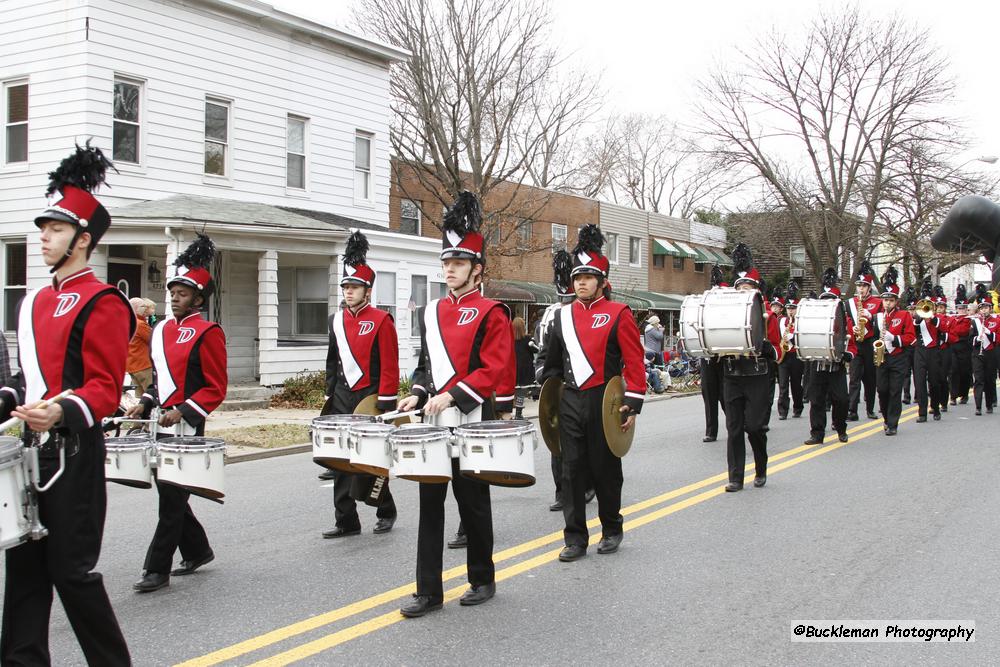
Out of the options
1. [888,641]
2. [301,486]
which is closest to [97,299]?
[888,641]

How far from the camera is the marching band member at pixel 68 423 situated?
12.4ft

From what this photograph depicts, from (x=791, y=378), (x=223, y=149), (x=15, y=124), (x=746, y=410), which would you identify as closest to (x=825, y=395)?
(x=791, y=378)

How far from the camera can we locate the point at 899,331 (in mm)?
14211

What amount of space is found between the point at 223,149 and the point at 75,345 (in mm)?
15959

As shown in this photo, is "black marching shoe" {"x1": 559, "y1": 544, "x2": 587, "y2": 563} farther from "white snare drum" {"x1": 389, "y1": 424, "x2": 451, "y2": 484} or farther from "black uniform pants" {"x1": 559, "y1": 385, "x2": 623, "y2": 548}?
"white snare drum" {"x1": 389, "y1": 424, "x2": 451, "y2": 484}

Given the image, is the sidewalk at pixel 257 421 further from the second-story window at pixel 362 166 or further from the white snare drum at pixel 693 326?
the second-story window at pixel 362 166

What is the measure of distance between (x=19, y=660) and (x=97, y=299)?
4.88 ft

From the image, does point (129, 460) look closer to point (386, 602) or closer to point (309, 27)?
point (386, 602)

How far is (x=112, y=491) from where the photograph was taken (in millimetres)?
9492

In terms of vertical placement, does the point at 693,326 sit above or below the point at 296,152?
below

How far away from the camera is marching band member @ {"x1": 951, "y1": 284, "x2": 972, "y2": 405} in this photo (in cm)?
1719

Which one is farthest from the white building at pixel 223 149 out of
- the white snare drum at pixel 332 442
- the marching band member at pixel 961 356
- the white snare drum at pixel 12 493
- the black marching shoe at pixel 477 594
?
the white snare drum at pixel 12 493

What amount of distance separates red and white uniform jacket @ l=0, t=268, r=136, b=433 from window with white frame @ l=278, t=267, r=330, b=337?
16257mm

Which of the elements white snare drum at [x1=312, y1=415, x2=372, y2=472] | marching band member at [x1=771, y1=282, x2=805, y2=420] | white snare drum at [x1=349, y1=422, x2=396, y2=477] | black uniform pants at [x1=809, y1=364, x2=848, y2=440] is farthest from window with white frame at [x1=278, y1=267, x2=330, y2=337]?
white snare drum at [x1=349, y1=422, x2=396, y2=477]
